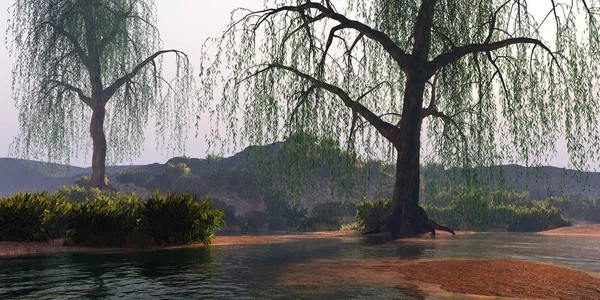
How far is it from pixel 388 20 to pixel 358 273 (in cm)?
1291

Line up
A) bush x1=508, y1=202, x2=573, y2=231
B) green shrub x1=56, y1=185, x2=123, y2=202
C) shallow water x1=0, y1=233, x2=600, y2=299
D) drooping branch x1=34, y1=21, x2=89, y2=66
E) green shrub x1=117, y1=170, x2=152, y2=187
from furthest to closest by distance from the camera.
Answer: green shrub x1=117, y1=170, x2=152, y2=187 → green shrub x1=56, y1=185, x2=123, y2=202 → drooping branch x1=34, y1=21, x2=89, y2=66 → bush x1=508, y1=202, x2=573, y2=231 → shallow water x1=0, y1=233, x2=600, y2=299

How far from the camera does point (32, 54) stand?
3447cm

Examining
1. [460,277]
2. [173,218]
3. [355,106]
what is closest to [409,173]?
[355,106]

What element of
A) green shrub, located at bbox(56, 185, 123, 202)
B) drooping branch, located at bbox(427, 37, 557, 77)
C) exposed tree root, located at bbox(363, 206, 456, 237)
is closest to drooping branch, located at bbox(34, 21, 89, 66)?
green shrub, located at bbox(56, 185, 123, 202)

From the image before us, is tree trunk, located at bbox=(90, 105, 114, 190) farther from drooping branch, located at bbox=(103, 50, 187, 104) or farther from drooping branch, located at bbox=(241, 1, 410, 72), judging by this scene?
drooping branch, located at bbox=(241, 1, 410, 72)

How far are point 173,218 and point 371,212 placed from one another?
13499 millimetres

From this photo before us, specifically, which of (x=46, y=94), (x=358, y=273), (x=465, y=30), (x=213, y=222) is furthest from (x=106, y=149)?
(x=358, y=273)

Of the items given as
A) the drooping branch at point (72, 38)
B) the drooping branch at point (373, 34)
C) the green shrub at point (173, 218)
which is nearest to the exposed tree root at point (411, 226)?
the drooping branch at point (373, 34)

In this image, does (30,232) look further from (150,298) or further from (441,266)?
(441,266)

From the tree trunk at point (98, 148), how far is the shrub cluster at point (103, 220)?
80.5 feet

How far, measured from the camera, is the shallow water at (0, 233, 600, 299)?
26.0ft

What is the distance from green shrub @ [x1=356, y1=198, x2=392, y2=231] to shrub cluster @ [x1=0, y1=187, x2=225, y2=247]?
11.8 m

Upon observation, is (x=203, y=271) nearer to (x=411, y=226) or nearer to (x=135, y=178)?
(x=411, y=226)

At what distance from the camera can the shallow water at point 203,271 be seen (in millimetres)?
7918
